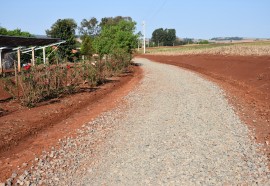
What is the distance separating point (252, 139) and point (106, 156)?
342cm

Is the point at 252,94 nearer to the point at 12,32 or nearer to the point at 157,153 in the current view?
the point at 157,153

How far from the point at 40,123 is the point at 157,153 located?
3917mm

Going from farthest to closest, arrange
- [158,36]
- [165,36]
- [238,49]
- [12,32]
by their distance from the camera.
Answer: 1. [158,36]
2. [165,36]
3. [12,32]
4. [238,49]

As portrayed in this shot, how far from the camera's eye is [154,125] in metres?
7.90

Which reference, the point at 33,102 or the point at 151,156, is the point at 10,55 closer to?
the point at 33,102

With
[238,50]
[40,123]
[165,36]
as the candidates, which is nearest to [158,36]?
[165,36]

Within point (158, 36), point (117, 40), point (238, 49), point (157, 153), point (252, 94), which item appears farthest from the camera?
point (158, 36)

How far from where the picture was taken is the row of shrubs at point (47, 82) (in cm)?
1048

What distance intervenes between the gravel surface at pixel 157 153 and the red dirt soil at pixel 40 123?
39 centimetres

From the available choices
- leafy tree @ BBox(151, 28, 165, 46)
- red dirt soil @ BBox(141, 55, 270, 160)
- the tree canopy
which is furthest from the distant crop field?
leafy tree @ BBox(151, 28, 165, 46)

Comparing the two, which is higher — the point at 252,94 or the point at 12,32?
the point at 12,32

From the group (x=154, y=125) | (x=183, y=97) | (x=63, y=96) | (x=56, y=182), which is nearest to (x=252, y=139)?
(x=154, y=125)

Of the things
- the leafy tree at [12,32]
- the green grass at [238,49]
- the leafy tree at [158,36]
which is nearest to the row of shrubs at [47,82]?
the green grass at [238,49]

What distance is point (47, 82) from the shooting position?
11445 mm
